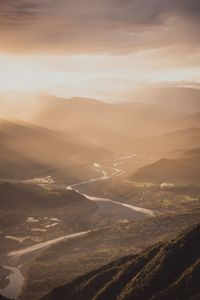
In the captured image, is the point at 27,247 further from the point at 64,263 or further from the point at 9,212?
the point at 9,212

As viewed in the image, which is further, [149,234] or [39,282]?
[149,234]

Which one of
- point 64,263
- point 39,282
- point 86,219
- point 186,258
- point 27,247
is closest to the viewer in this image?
point 186,258

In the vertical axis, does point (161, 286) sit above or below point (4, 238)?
above

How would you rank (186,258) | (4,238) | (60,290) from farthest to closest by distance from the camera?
1. (4,238)
2. (60,290)
3. (186,258)

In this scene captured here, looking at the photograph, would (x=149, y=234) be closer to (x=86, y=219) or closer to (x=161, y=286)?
(x=86, y=219)

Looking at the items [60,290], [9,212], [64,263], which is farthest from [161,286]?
[9,212]

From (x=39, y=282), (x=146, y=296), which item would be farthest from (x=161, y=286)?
(x=39, y=282)
